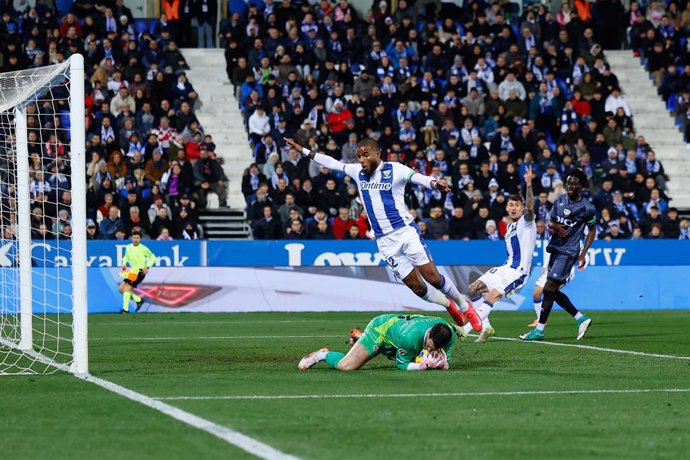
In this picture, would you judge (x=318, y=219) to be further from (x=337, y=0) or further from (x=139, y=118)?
(x=337, y=0)

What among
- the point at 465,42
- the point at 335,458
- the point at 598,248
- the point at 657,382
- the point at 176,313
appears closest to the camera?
the point at 335,458

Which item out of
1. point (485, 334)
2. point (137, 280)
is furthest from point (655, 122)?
point (485, 334)

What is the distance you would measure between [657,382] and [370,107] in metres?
21.7

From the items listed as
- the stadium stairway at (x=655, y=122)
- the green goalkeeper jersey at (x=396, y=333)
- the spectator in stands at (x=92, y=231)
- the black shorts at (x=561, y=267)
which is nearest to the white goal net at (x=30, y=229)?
the green goalkeeper jersey at (x=396, y=333)

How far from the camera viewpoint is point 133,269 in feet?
82.9

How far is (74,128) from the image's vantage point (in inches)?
456

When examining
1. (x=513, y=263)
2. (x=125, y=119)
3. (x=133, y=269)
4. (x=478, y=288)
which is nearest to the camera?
(x=478, y=288)

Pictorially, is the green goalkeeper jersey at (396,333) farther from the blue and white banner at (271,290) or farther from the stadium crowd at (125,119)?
the stadium crowd at (125,119)

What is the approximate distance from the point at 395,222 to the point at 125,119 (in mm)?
16700

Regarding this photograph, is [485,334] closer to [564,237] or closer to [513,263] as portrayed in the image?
[513,263]

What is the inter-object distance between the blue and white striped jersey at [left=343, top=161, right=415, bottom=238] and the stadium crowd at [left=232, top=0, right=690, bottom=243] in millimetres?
13835

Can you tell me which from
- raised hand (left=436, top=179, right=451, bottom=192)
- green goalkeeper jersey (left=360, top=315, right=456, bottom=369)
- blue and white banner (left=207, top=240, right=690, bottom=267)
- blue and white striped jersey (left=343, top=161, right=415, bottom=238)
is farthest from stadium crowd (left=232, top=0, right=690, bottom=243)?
green goalkeeper jersey (left=360, top=315, right=456, bottom=369)

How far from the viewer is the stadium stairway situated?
3497 centimetres

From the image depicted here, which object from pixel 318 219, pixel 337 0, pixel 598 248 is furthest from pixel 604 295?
pixel 337 0
